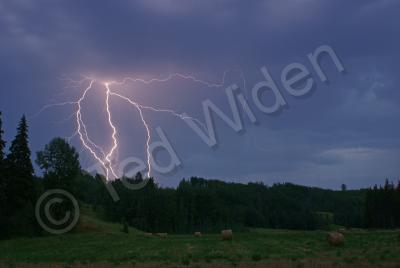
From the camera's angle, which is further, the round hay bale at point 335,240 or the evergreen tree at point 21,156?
the evergreen tree at point 21,156

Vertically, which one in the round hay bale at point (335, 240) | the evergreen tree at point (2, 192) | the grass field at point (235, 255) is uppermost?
the evergreen tree at point (2, 192)

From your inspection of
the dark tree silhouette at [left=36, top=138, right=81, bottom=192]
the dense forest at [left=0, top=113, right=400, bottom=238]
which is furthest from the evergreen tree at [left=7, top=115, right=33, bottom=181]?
the dark tree silhouette at [left=36, top=138, right=81, bottom=192]

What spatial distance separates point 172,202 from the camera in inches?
4070

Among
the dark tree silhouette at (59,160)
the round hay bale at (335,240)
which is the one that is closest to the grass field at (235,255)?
the round hay bale at (335,240)

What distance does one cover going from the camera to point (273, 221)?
12712cm

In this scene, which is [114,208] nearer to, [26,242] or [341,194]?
[26,242]

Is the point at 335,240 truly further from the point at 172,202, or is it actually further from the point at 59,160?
the point at 172,202

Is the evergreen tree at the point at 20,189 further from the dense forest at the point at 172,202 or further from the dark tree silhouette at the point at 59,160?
the dark tree silhouette at the point at 59,160

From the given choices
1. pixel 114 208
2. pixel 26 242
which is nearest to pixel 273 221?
pixel 114 208

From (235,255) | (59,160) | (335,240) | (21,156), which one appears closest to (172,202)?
(59,160)

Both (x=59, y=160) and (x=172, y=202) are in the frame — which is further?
(x=172, y=202)

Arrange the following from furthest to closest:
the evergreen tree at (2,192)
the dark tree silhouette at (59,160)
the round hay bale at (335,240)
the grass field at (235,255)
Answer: the dark tree silhouette at (59,160), the evergreen tree at (2,192), the round hay bale at (335,240), the grass field at (235,255)

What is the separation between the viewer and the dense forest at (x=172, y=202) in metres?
57.0

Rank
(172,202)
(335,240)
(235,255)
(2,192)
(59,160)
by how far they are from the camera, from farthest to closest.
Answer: (172,202) → (59,160) → (2,192) → (335,240) → (235,255)
